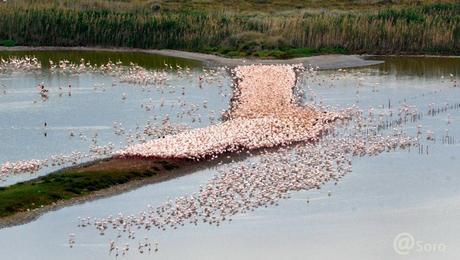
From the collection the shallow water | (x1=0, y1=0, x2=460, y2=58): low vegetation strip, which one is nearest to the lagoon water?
the shallow water

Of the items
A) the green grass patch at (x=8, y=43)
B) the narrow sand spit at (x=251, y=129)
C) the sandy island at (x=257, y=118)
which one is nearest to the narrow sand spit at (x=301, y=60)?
the sandy island at (x=257, y=118)

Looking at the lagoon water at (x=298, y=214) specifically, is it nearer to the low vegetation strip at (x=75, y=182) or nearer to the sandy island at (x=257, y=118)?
the sandy island at (x=257, y=118)

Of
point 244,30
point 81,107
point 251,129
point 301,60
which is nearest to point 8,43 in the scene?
point 244,30

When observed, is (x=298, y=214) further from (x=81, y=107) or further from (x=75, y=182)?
(x=81, y=107)

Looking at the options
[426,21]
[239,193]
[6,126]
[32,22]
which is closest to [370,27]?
[426,21]

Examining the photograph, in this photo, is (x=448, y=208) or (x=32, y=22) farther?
(x=32, y=22)

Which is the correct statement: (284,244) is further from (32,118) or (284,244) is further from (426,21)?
(426,21)
